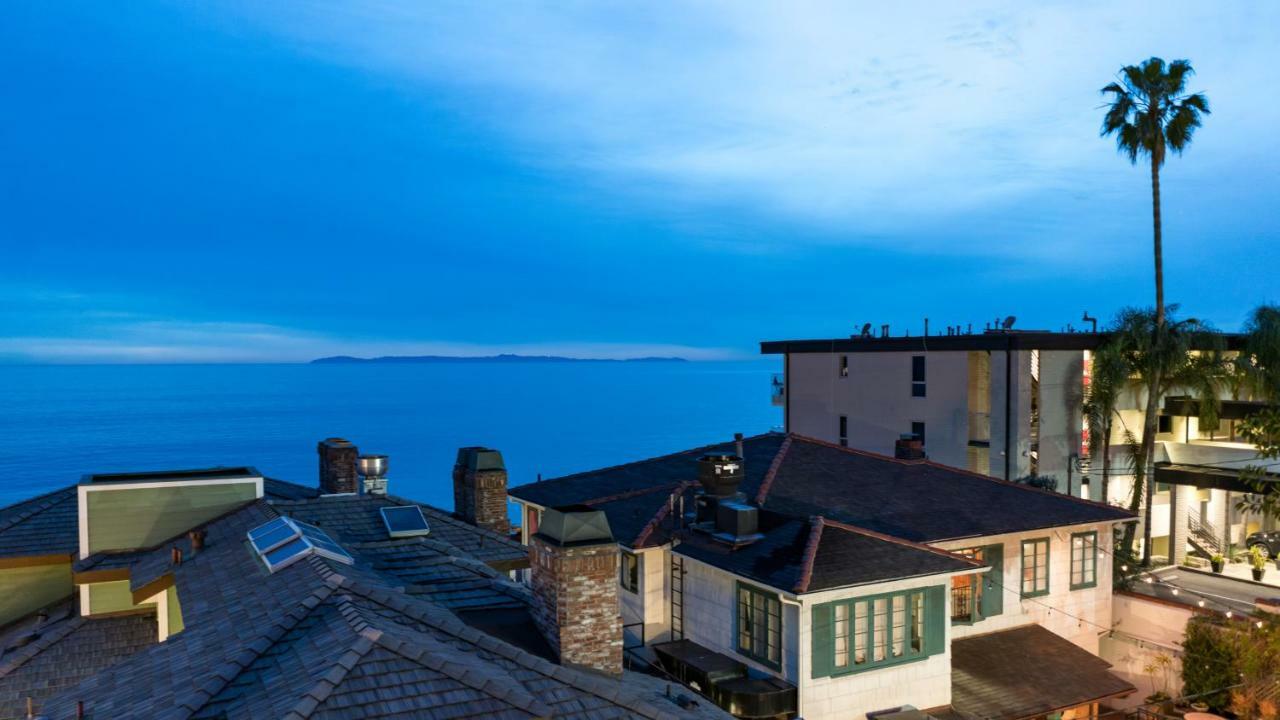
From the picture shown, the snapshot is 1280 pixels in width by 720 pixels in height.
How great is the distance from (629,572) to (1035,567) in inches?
439

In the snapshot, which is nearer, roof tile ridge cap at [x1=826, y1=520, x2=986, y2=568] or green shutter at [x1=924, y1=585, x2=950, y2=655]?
green shutter at [x1=924, y1=585, x2=950, y2=655]

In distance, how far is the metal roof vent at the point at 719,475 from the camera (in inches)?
814

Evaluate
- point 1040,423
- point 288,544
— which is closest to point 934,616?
point 288,544

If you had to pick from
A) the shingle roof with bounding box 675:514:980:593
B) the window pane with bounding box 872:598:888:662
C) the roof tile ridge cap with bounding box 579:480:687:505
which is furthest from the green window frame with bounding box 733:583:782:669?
the roof tile ridge cap with bounding box 579:480:687:505

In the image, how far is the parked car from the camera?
33.2m

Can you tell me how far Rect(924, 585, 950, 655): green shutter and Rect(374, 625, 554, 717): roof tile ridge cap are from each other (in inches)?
437

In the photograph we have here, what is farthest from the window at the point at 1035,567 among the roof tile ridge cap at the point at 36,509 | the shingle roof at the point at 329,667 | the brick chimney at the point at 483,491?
the roof tile ridge cap at the point at 36,509

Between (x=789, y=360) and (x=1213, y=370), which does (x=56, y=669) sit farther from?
(x=1213, y=370)

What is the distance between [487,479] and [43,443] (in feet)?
465

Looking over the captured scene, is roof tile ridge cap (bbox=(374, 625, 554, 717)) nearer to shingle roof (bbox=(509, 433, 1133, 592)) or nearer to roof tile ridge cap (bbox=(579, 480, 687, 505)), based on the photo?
shingle roof (bbox=(509, 433, 1133, 592))

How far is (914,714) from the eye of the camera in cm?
1681

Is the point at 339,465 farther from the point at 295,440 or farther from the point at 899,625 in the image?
the point at 295,440

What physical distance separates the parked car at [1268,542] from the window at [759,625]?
27.4 m

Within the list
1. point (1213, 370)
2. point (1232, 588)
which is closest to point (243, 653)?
point (1232, 588)
